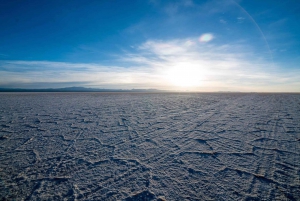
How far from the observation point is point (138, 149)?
3.02 meters

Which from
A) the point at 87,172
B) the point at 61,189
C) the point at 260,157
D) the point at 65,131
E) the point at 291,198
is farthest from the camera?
the point at 65,131

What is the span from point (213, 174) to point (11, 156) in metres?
3.55

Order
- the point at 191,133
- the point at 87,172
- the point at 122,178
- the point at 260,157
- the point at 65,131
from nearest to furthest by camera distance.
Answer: the point at 122,178 → the point at 87,172 → the point at 260,157 → the point at 191,133 → the point at 65,131

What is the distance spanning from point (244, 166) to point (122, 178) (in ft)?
6.23

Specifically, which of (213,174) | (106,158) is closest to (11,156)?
(106,158)

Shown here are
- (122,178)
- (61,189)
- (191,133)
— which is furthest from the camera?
(191,133)

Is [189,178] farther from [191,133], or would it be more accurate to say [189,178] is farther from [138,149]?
[191,133]

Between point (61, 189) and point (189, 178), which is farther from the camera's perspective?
point (189, 178)

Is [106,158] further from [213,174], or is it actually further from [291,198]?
[291,198]

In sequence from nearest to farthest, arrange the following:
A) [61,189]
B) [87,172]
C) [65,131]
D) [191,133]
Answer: [61,189] → [87,172] → [191,133] → [65,131]

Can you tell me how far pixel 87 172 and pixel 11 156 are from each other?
1698 mm

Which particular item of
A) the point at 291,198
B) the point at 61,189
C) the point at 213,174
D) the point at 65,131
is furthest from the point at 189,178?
the point at 65,131

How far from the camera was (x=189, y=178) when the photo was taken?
210 centimetres

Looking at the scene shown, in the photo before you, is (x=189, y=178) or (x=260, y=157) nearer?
(x=189, y=178)
